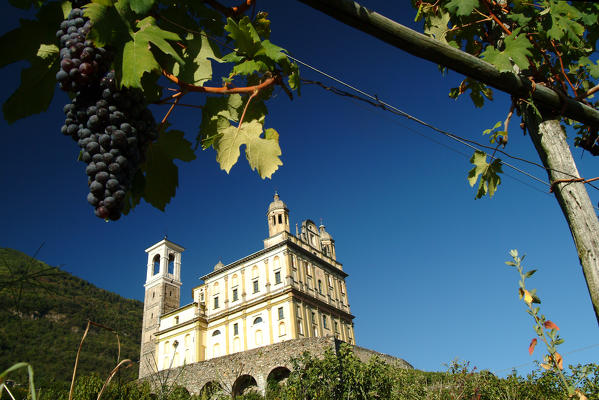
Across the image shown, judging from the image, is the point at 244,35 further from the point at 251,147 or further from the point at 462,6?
the point at 462,6

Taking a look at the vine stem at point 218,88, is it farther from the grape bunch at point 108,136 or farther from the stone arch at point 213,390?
the stone arch at point 213,390

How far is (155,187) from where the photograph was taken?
4.74ft

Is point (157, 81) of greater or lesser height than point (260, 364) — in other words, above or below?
below

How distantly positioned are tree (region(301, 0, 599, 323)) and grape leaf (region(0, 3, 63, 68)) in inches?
29.3

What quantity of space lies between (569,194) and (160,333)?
4300 centimetres

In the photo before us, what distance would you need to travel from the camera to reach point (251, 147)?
1485mm

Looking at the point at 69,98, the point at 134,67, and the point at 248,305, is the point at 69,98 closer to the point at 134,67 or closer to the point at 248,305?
the point at 134,67

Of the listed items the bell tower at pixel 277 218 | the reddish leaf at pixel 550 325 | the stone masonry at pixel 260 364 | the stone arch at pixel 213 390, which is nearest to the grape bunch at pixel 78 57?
the reddish leaf at pixel 550 325

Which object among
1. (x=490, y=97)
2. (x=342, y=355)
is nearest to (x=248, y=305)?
(x=342, y=355)

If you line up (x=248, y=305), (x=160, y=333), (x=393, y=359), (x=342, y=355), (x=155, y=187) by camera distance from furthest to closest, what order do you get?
1. (x=160, y=333)
2. (x=248, y=305)
3. (x=393, y=359)
4. (x=342, y=355)
5. (x=155, y=187)

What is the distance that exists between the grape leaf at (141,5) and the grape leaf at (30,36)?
262 millimetres

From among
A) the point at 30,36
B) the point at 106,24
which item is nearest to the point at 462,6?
the point at 106,24

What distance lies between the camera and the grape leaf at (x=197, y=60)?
1361mm

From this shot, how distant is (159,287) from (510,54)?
152ft
